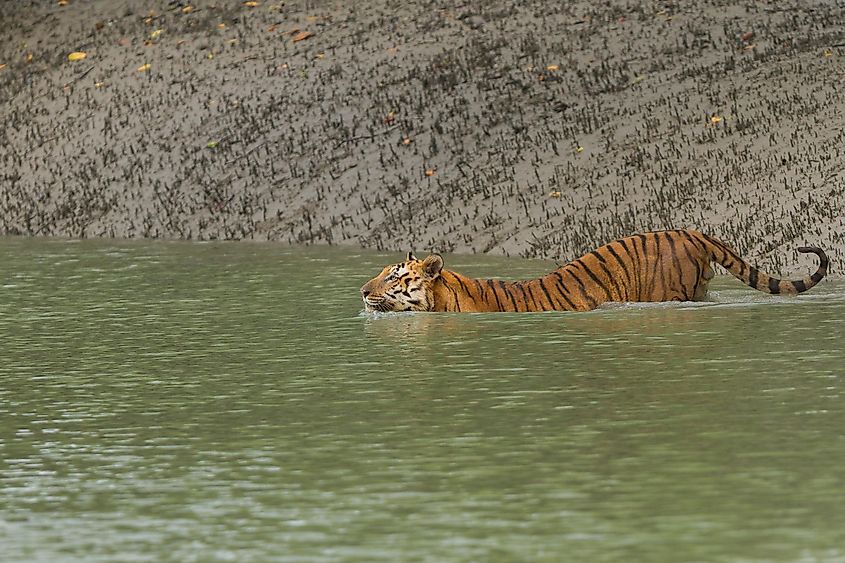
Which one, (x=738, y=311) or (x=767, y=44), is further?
(x=767, y=44)

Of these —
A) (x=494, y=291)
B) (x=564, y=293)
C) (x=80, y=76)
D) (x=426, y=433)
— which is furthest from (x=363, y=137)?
(x=426, y=433)

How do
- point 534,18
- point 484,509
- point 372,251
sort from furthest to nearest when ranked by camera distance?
point 534,18
point 372,251
point 484,509

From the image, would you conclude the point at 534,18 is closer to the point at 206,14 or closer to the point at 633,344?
the point at 206,14

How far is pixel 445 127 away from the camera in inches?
1224

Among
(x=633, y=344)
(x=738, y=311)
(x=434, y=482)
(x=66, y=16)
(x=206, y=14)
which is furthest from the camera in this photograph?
(x=66, y=16)

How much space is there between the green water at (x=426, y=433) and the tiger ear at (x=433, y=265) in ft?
1.34

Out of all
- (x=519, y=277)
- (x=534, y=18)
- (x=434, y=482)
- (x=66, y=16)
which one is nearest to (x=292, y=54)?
(x=534, y=18)

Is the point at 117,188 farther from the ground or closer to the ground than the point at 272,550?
farther from the ground

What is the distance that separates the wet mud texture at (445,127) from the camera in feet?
81.8

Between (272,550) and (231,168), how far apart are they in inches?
956

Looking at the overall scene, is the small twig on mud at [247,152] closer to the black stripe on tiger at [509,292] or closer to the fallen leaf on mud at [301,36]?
the fallen leaf on mud at [301,36]

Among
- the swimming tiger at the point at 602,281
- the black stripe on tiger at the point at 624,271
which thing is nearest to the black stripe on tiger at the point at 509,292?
the swimming tiger at the point at 602,281

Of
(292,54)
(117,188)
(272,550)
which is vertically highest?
(292,54)

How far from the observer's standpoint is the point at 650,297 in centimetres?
1673
